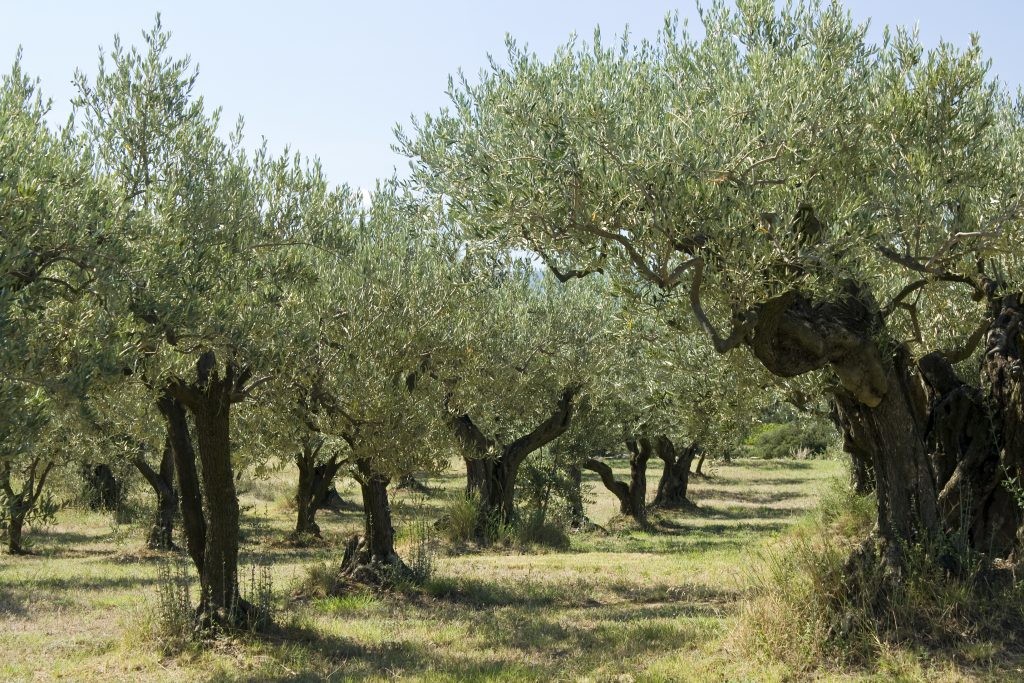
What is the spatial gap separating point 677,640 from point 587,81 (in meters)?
7.00

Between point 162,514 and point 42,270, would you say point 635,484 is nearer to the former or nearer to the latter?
point 162,514

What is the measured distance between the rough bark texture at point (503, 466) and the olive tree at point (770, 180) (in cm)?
1241

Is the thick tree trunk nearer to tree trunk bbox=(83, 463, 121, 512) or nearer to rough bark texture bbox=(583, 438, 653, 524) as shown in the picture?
rough bark texture bbox=(583, 438, 653, 524)

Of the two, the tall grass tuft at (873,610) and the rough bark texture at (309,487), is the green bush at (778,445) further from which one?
the tall grass tuft at (873,610)

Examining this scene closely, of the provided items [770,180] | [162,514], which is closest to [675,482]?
[162,514]

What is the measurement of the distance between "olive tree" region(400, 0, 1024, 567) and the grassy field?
3.48 m

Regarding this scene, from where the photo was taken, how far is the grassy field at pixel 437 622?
10.4 m

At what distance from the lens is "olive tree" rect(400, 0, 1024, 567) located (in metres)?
9.40

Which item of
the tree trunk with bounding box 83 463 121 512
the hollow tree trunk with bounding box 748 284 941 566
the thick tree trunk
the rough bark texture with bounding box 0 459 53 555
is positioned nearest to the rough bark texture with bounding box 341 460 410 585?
the thick tree trunk

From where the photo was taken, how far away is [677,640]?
1140cm

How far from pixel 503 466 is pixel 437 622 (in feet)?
36.9

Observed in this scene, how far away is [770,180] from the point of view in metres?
9.49

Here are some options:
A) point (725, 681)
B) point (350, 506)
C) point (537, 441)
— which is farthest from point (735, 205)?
point (350, 506)

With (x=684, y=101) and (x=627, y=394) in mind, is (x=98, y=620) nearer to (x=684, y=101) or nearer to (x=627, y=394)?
(x=684, y=101)
